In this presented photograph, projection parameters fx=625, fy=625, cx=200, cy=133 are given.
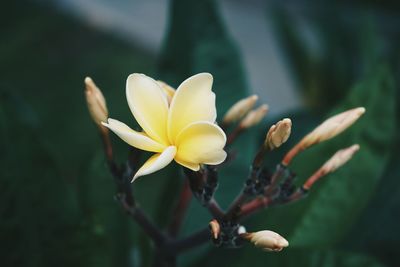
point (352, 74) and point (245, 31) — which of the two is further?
point (245, 31)

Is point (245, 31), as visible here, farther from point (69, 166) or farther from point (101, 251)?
point (101, 251)

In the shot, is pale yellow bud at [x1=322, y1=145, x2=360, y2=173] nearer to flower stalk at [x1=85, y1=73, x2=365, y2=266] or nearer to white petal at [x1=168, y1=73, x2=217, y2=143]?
flower stalk at [x1=85, y1=73, x2=365, y2=266]

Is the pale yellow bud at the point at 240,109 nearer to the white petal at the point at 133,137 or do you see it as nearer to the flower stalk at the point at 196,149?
the flower stalk at the point at 196,149

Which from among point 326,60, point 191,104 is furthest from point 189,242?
point 326,60

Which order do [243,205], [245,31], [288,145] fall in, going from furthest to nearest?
[245,31] < [288,145] < [243,205]

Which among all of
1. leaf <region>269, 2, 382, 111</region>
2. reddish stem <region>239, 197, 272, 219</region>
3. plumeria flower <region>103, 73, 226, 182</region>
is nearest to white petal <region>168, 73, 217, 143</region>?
plumeria flower <region>103, 73, 226, 182</region>

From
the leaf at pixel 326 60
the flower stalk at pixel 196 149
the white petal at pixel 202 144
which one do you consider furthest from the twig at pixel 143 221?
the leaf at pixel 326 60

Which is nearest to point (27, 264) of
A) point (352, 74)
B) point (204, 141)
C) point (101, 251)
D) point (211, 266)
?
point (101, 251)

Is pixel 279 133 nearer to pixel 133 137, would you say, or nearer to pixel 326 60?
pixel 133 137
